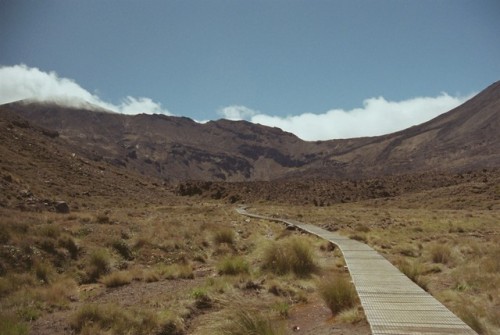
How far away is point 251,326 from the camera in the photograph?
8.00 metres

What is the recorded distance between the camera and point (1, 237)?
14.4 meters

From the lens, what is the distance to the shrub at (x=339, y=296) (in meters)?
9.55

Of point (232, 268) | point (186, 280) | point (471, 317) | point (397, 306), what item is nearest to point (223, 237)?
point (186, 280)

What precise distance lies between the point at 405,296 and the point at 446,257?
7.48 metres

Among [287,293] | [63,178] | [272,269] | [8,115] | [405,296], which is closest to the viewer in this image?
[405,296]

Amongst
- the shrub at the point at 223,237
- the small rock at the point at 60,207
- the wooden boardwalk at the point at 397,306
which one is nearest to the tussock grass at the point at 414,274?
the wooden boardwalk at the point at 397,306

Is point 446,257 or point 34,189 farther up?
point 34,189

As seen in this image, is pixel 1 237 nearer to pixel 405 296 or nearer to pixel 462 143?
pixel 405 296

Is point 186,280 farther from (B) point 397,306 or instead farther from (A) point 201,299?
(B) point 397,306

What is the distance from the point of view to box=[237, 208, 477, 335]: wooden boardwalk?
697 centimetres

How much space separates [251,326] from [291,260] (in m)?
6.39

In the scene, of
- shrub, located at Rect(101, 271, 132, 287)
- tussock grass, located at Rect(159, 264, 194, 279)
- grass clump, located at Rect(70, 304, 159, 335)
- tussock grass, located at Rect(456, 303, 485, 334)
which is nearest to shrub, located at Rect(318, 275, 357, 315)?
tussock grass, located at Rect(456, 303, 485, 334)

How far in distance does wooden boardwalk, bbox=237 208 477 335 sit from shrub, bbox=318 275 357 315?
0.24m

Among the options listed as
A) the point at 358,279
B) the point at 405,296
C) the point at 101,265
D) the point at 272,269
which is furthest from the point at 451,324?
the point at 101,265
